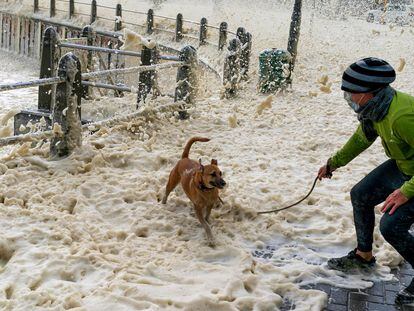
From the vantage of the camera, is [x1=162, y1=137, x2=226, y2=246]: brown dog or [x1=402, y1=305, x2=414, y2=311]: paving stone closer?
[x1=402, y1=305, x2=414, y2=311]: paving stone

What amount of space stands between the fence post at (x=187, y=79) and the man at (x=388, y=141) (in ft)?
16.4

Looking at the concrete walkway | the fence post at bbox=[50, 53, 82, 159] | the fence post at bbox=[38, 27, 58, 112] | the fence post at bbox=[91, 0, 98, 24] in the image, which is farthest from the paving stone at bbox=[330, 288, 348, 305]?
the fence post at bbox=[91, 0, 98, 24]

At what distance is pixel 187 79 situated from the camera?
905cm

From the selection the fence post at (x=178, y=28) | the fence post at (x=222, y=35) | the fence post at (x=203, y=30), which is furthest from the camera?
the fence post at (x=178, y=28)

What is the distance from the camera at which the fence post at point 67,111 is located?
6480mm

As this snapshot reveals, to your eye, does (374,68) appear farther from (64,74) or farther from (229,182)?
(64,74)

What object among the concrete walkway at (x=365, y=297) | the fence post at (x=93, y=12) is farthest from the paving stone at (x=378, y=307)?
the fence post at (x=93, y=12)

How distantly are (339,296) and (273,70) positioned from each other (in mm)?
8403

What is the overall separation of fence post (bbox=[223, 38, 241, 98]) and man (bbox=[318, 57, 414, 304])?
7.39 meters

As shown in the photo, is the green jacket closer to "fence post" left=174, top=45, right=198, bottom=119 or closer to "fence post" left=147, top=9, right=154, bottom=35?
"fence post" left=174, top=45, right=198, bottom=119

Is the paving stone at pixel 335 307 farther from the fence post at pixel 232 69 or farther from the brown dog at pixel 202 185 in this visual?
the fence post at pixel 232 69

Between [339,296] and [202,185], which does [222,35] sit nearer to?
[202,185]

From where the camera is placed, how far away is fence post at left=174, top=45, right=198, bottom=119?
29.3 ft

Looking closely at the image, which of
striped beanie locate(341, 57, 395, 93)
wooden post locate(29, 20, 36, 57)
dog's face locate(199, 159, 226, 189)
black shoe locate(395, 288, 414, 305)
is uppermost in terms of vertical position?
striped beanie locate(341, 57, 395, 93)
